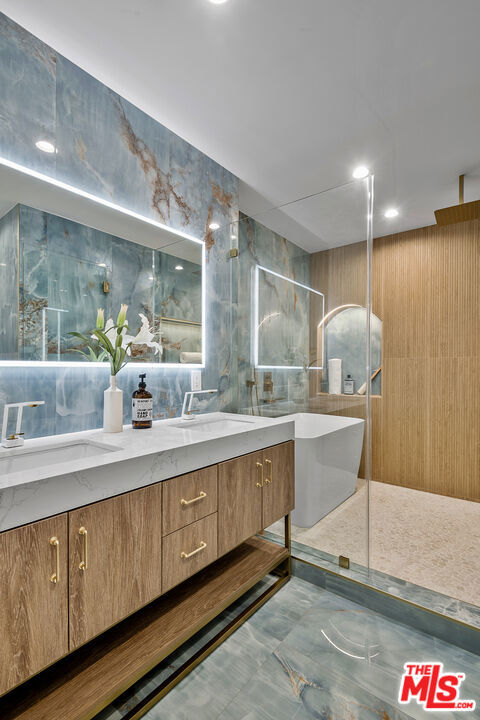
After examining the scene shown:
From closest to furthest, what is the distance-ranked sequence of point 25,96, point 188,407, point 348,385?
1. point 25,96
2. point 348,385
3. point 188,407

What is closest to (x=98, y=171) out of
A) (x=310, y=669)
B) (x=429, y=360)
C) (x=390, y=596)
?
(x=310, y=669)

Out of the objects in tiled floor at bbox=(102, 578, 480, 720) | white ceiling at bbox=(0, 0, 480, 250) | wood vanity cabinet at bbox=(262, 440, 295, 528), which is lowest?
tiled floor at bbox=(102, 578, 480, 720)

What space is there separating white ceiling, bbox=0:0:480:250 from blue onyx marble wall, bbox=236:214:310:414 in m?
0.18

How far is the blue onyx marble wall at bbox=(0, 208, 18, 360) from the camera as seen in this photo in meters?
1.40

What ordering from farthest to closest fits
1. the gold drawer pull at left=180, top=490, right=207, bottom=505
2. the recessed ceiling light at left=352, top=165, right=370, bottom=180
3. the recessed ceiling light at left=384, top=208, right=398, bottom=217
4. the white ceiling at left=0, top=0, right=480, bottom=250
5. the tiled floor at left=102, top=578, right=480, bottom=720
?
1. the recessed ceiling light at left=384, top=208, right=398, bottom=217
2. the recessed ceiling light at left=352, top=165, right=370, bottom=180
3. the white ceiling at left=0, top=0, right=480, bottom=250
4. the gold drawer pull at left=180, top=490, right=207, bottom=505
5. the tiled floor at left=102, top=578, right=480, bottom=720

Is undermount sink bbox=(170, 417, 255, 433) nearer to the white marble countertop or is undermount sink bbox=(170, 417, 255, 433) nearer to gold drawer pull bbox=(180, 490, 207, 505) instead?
the white marble countertop

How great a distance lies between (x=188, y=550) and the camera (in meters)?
1.34

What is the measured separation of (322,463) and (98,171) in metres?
1.98

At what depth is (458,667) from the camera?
4.53 ft

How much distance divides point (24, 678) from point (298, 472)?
162 cm

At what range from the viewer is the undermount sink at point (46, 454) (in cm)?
122

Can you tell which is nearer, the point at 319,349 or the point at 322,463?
the point at 319,349

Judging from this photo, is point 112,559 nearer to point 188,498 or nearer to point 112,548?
point 112,548

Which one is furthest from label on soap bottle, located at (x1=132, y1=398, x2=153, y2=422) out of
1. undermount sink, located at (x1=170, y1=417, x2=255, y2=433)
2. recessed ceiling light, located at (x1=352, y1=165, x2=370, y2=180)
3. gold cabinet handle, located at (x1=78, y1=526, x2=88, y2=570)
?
recessed ceiling light, located at (x1=352, y1=165, x2=370, y2=180)
